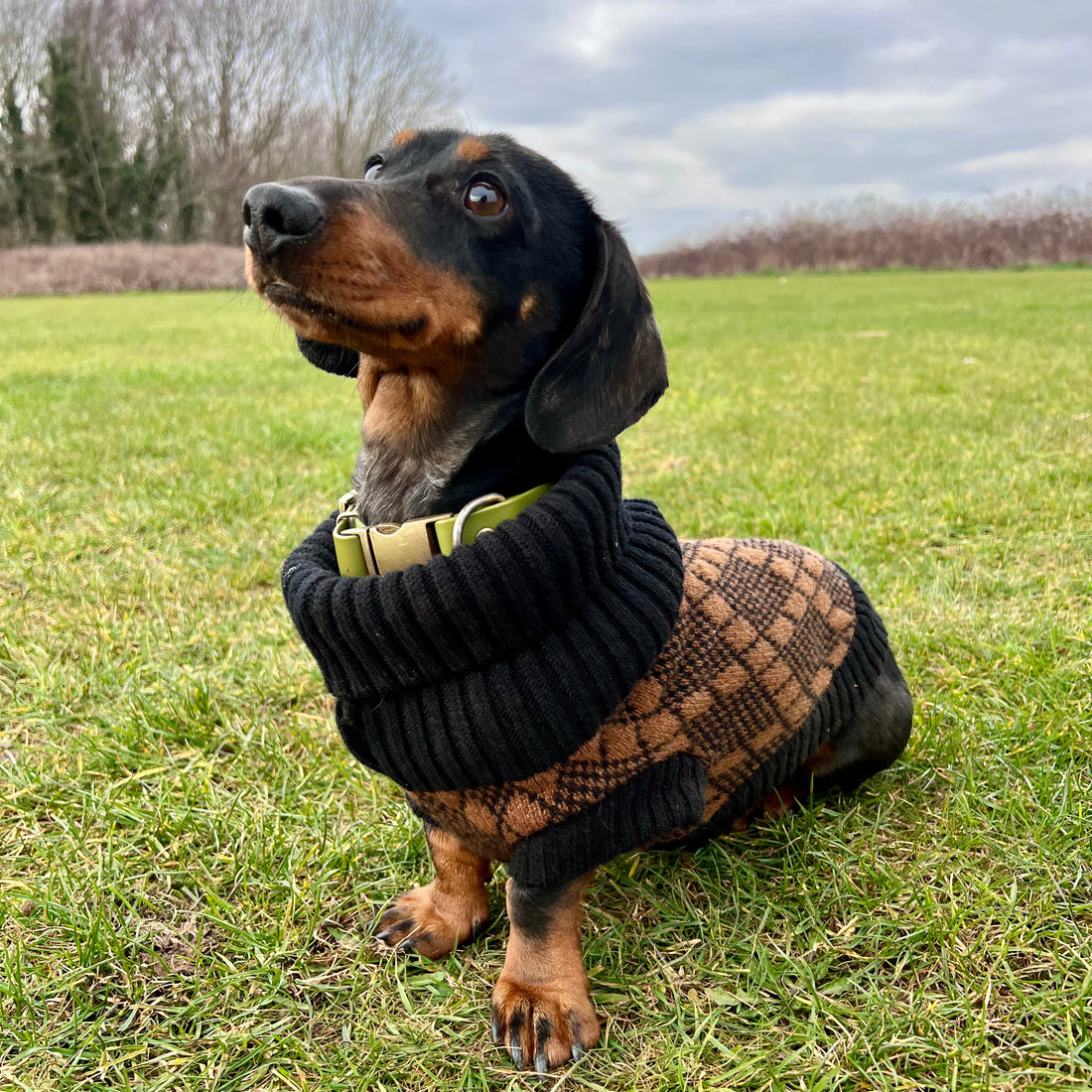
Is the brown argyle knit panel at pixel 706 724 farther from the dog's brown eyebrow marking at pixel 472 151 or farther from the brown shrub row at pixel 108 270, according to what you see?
the brown shrub row at pixel 108 270

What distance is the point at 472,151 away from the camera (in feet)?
5.35

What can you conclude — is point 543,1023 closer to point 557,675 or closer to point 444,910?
point 444,910

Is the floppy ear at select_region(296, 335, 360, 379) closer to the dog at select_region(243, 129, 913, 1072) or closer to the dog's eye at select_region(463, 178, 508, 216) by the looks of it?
the dog at select_region(243, 129, 913, 1072)

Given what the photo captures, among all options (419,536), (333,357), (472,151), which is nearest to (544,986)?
(419,536)

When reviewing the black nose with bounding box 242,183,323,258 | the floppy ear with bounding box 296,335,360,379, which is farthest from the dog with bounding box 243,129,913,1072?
the floppy ear with bounding box 296,335,360,379

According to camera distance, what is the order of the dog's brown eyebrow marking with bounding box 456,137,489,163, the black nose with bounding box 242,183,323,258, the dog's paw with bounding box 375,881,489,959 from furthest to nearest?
the dog's paw with bounding box 375,881,489,959
the dog's brown eyebrow marking with bounding box 456,137,489,163
the black nose with bounding box 242,183,323,258

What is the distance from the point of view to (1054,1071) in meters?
1.45

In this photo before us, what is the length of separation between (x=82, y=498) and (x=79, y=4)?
4414cm

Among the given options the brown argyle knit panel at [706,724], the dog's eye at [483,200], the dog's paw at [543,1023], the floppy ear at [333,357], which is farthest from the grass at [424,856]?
the dog's eye at [483,200]

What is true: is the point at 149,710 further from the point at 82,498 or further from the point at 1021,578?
the point at 1021,578

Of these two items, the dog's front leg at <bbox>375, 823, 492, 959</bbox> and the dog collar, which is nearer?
the dog collar

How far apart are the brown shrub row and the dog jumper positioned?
1116 inches

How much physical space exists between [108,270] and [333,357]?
30675 mm

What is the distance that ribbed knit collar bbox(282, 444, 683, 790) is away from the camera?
1.43 meters
